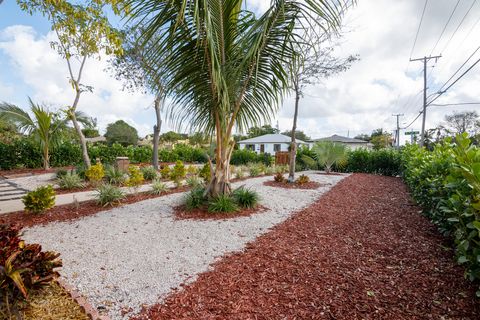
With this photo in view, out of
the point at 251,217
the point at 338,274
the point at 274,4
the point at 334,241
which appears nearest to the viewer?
the point at 338,274

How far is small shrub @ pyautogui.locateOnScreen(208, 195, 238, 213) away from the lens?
15.5 feet

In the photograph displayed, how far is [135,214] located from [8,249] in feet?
9.67

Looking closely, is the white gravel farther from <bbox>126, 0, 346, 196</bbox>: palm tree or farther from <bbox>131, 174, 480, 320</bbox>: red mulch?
<bbox>126, 0, 346, 196</bbox>: palm tree

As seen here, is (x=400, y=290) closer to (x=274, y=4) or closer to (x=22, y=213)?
(x=274, y=4)

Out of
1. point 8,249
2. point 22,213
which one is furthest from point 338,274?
point 22,213

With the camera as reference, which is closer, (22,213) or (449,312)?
(449,312)

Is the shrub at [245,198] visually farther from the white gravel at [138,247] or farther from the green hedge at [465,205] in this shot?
the green hedge at [465,205]

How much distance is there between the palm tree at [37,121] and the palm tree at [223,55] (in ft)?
29.6

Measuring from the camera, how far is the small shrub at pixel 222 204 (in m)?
4.73

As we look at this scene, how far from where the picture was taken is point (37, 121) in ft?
33.7

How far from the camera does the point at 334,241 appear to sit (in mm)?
3371

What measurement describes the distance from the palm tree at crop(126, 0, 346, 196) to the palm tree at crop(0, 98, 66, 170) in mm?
9029

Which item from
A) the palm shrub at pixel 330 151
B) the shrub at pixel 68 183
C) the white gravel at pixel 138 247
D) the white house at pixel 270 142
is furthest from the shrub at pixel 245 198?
the white house at pixel 270 142

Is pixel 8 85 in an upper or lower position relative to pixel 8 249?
upper
